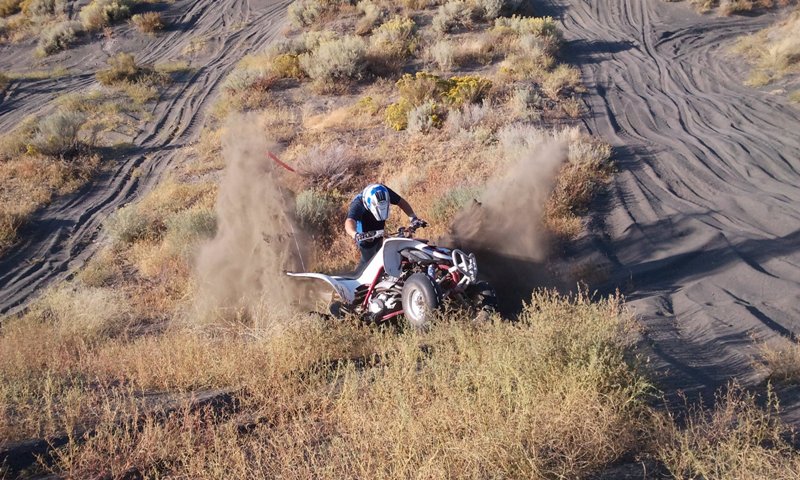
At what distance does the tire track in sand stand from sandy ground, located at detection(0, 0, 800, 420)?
29 millimetres

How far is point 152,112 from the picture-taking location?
69.5 ft

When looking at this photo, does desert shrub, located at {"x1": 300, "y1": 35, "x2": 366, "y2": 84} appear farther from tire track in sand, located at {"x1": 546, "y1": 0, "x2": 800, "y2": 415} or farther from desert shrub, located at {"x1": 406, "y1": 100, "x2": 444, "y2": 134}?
tire track in sand, located at {"x1": 546, "y1": 0, "x2": 800, "y2": 415}

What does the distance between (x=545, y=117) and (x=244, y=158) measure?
8.78m

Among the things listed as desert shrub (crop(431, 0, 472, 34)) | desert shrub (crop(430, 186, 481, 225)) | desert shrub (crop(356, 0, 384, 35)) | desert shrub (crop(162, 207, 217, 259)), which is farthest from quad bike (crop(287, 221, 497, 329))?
desert shrub (crop(356, 0, 384, 35))

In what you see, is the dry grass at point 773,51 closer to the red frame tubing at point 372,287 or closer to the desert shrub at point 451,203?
the desert shrub at point 451,203

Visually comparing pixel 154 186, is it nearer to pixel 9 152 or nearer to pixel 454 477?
pixel 9 152

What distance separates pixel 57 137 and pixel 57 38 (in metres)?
15.8

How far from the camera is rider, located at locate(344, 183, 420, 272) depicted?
7.00m

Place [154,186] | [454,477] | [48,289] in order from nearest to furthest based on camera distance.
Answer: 1. [454,477]
2. [48,289]
3. [154,186]

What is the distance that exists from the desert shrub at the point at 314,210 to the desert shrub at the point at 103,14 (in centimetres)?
2460

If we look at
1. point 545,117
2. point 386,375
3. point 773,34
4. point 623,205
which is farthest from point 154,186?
point 773,34

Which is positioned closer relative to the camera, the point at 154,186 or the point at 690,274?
the point at 690,274

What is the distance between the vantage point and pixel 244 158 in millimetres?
9750

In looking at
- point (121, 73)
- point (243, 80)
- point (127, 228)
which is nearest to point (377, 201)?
point (127, 228)
